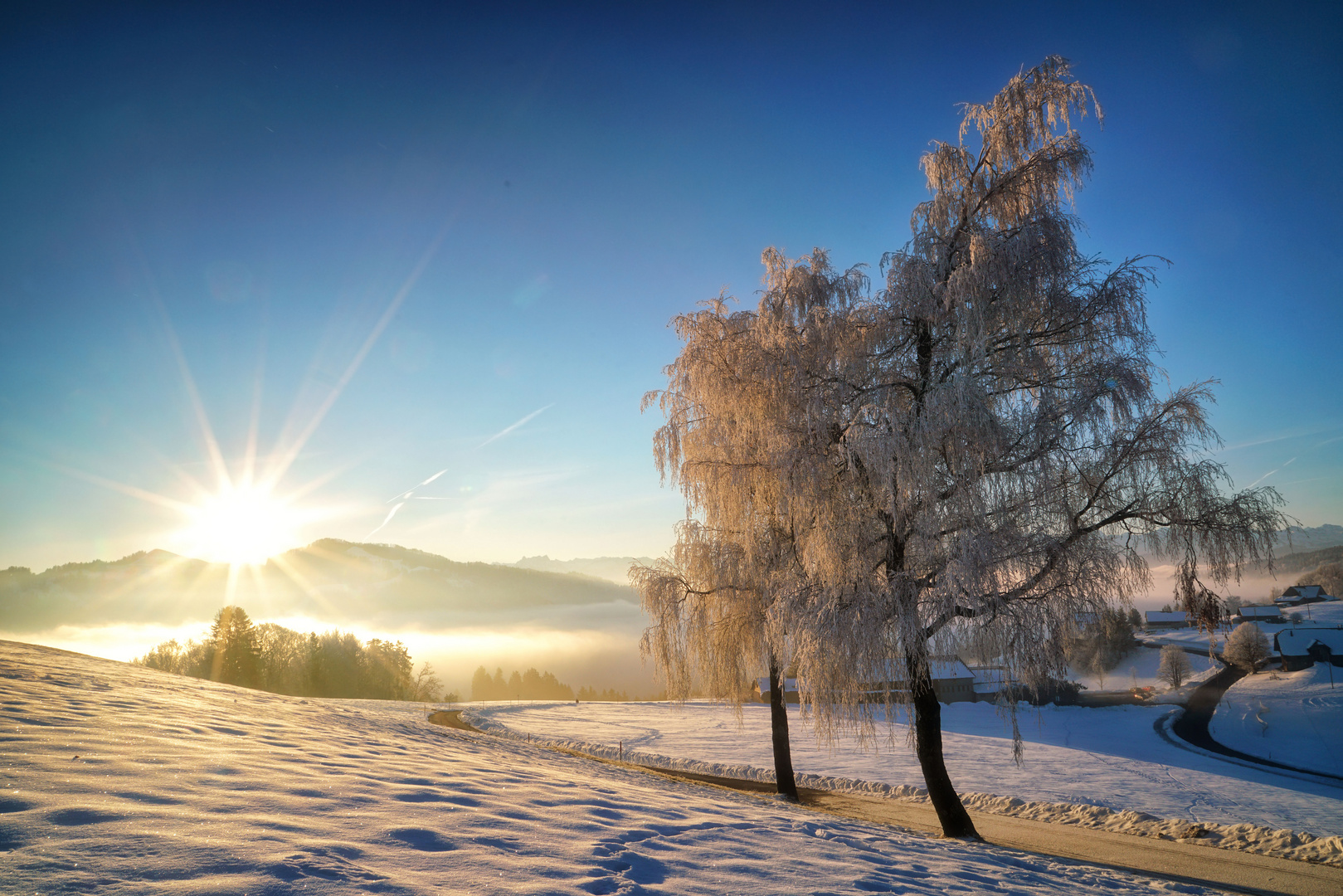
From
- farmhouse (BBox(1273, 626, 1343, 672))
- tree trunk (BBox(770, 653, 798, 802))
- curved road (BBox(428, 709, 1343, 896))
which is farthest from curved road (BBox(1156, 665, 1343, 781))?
tree trunk (BBox(770, 653, 798, 802))

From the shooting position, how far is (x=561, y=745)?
2805 centimetres

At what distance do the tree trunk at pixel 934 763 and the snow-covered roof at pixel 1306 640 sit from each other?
65.4 metres

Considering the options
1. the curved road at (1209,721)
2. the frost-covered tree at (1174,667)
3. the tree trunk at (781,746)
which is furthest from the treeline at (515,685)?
the tree trunk at (781,746)

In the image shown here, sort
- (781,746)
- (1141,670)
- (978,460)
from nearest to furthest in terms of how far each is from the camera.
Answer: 1. (978,460)
2. (781,746)
3. (1141,670)

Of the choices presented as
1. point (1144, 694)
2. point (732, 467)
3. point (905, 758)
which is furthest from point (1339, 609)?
point (732, 467)

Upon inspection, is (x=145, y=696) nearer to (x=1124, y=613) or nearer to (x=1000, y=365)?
(x=1000, y=365)

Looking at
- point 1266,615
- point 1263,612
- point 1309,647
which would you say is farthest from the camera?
point 1263,612

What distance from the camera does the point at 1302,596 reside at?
96.9m

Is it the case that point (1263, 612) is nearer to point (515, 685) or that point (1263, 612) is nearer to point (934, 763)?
point (934, 763)

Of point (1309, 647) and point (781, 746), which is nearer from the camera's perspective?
point (781, 746)

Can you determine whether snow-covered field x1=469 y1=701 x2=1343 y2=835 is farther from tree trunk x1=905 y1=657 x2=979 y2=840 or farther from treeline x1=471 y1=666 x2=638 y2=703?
treeline x1=471 y1=666 x2=638 y2=703

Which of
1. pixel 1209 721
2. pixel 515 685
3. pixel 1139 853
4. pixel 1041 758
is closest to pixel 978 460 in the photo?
pixel 1139 853

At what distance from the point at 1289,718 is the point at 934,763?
1654 inches

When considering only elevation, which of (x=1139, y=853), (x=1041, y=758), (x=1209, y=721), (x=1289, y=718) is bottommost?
(x=1209, y=721)
